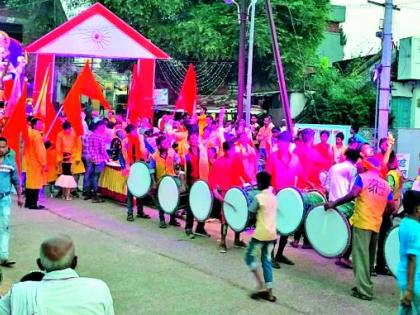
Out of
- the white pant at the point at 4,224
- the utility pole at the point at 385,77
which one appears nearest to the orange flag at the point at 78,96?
the white pant at the point at 4,224

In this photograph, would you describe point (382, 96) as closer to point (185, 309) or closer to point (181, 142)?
point (181, 142)

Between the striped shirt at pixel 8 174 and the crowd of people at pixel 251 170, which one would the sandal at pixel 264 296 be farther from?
the striped shirt at pixel 8 174

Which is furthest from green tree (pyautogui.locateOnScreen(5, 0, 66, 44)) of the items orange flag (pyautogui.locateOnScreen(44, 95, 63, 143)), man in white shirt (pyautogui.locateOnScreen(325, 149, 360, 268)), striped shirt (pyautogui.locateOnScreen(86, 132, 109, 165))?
man in white shirt (pyautogui.locateOnScreen(325, 149, 360, 268))

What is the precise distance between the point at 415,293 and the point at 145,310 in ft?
8.50

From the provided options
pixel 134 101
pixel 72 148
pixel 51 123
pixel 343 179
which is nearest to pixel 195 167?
pixel 343 179

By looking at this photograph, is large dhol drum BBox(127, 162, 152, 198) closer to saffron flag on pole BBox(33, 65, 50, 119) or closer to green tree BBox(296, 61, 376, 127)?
saffron flag on pole BBox(33, 65, 50, 119)

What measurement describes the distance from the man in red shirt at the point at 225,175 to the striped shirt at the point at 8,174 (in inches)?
105

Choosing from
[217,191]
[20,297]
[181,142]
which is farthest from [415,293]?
[181,142]

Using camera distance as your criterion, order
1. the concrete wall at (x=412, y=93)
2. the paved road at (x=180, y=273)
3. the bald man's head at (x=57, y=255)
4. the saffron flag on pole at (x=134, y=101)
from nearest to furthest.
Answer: the bald man's head at (x=57, y=255) → the paved road at (x=180, y=273) → the saffron flag on pole at (x=134, y=101) → the concrete wall at (x=412, y=93)

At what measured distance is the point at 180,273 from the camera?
6840mm

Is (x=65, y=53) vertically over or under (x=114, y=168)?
over

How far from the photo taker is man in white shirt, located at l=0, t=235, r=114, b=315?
8.47 feet

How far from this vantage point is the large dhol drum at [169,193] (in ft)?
29.5

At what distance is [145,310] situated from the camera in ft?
18.4
